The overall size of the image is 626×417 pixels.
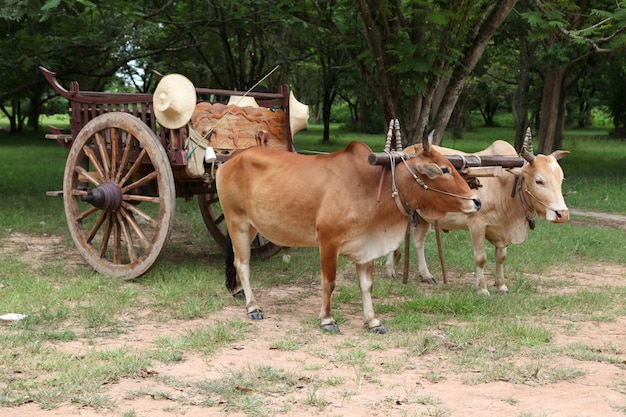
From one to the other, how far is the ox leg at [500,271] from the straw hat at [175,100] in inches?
132

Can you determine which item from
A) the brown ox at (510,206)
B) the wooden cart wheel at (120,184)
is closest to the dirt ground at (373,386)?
the brown ox at (510,206)

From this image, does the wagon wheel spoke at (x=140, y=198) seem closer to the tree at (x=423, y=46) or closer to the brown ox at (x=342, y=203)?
the brown ox at (x=342, y=203)

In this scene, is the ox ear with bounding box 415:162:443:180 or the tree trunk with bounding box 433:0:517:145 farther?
the tree trunk with bounding box 433:0:517:145

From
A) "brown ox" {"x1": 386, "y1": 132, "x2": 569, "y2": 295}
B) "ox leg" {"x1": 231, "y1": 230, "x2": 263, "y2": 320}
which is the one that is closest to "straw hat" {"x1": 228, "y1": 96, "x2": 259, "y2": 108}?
"ox leg" {"x1": 231, "y1": 230, "x2": 263, "y2": 320}

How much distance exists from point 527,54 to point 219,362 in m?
17.5

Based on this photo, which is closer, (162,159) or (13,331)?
(13,331)

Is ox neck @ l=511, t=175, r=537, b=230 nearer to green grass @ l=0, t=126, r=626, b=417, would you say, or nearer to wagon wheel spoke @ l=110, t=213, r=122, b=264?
green grass @ l=0, t=126, r=626, b=417

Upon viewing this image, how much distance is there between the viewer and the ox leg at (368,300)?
622cm

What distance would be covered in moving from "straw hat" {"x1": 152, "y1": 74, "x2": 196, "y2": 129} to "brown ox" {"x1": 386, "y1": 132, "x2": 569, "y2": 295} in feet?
8.67

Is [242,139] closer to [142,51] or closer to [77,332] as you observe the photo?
[77,332]

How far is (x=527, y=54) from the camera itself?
20.8m

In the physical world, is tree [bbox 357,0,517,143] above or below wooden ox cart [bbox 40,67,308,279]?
above

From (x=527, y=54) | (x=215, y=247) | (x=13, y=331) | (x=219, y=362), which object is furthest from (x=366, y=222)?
(x=527, y=54)

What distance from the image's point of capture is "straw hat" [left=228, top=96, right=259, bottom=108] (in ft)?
27.5
